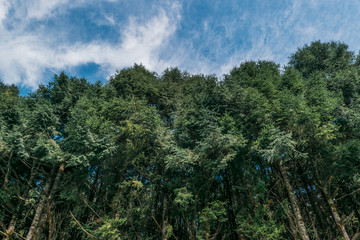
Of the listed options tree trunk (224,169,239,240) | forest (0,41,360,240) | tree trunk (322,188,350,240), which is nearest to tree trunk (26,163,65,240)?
forest (0,41,360,240)

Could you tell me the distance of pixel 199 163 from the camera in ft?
29.8

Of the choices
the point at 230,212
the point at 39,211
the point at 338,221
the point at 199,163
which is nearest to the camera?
the point at 338,221

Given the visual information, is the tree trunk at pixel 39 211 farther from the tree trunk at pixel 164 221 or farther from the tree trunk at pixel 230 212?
the tree trunk at pixel 230 212

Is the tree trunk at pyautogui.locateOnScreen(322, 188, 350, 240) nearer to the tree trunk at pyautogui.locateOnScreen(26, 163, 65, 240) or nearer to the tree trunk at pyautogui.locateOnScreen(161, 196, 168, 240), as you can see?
the tree trunk at pyautogui.locateOnScreen(161, 196, 168, 240)

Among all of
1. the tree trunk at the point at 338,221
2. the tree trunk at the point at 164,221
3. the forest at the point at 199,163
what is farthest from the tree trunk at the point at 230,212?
the tree trunk at the point at 338,221

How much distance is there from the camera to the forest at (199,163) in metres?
8.53

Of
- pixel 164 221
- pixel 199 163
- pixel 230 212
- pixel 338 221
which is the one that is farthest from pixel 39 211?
pixel 338 221

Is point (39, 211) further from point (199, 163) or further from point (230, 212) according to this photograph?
point (230, 212)

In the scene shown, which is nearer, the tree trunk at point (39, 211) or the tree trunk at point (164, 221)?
the tree trunk at point (39, 211)

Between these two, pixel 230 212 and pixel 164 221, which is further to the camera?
pixel 230 212

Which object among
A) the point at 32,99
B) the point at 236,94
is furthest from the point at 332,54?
the point at 32,99

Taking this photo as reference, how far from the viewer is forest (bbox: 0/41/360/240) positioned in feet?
28.0

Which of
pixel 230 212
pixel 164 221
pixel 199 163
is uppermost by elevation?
pixel 199 163

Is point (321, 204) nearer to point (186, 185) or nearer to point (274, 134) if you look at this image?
point (274, 134)
